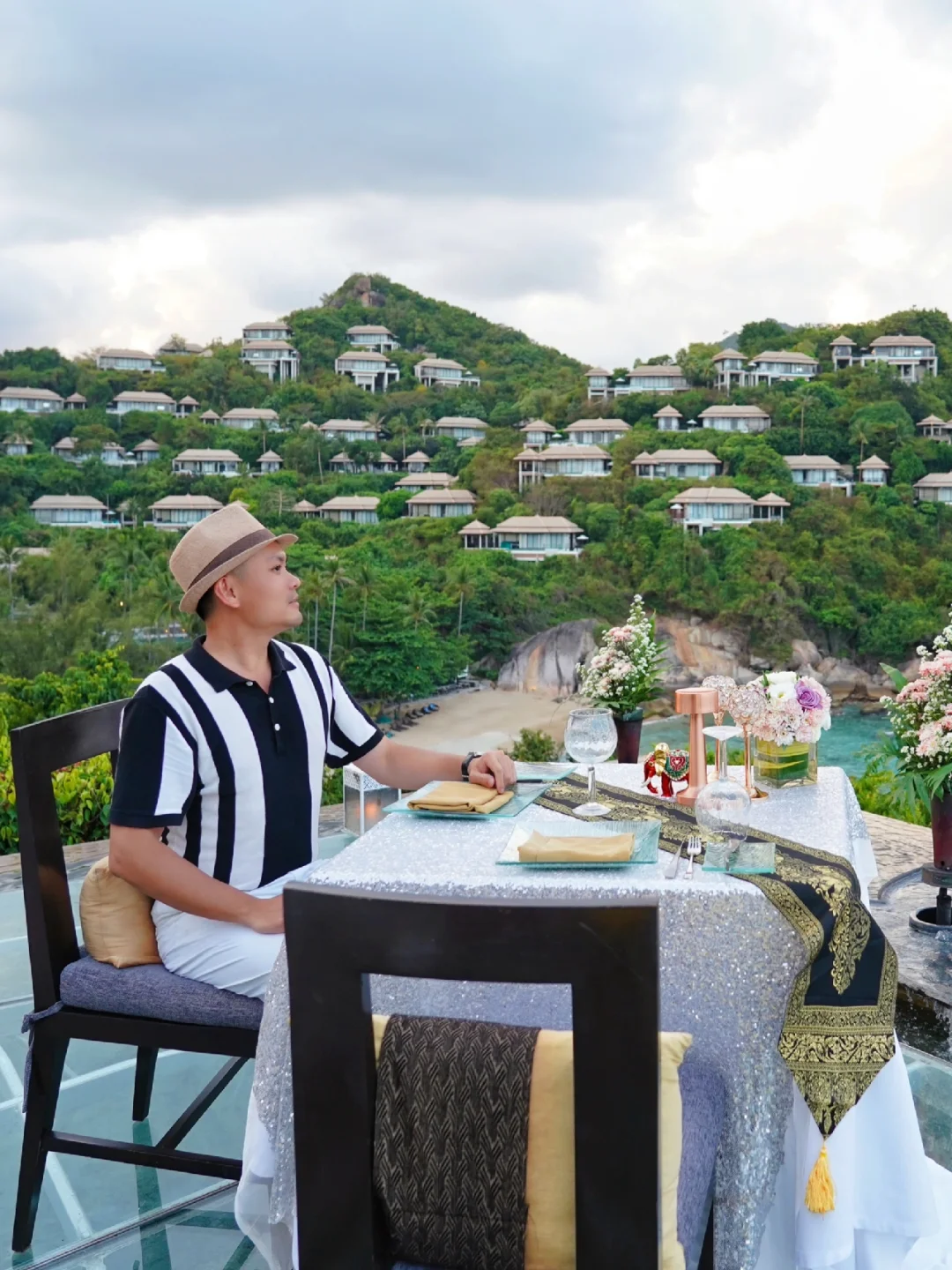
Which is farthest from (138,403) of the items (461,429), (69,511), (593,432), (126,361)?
(593,432)

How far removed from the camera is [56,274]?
125ft

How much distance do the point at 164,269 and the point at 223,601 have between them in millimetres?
49816

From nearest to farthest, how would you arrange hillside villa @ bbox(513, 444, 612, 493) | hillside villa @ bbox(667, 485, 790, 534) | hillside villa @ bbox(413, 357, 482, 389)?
hillside villa @ bbox(667, 485, 790, 534), hillside villa @ bbox(513, 444, 612, 493), hillside villa @ bbox(413, 357, 482, 389)

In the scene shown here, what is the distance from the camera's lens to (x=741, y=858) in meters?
1.22

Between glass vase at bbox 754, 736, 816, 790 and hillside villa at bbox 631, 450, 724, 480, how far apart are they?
3629 centimetres

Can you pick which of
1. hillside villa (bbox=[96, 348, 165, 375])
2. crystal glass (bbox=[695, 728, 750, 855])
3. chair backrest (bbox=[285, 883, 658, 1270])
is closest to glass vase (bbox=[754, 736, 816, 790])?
crystal glass (bbox=[695, 728, 750, 855])

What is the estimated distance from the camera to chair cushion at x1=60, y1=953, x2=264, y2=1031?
1385 mm

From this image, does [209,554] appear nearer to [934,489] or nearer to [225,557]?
[225,557]

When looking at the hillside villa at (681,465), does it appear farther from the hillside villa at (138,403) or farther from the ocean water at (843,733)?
the hillside villa at (138,403)

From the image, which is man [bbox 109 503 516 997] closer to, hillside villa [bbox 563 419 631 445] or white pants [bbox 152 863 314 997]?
white pants [bbox 152 863 314 997]

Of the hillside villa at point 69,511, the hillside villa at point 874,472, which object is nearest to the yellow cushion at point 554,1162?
the hillside villa at point 69,511

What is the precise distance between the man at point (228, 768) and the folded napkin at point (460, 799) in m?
→ 0.05

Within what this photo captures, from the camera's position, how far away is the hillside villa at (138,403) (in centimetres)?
4125

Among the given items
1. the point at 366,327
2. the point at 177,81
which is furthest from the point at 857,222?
the point at 177,81
